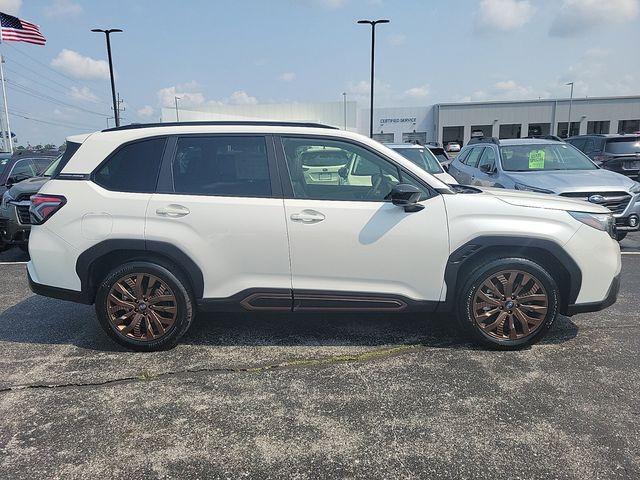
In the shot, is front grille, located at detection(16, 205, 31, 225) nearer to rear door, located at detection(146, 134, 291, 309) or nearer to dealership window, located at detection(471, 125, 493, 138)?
rear door, located at detection(146, 134, 291, 309)

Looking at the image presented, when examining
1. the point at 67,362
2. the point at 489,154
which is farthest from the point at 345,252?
the point at 489,154

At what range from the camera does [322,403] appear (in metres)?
3.05

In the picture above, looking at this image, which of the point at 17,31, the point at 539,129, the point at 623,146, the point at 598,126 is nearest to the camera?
the point at 623,146

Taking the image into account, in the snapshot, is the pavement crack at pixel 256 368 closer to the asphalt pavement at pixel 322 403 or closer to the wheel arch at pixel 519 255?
the asphalt pavement at pixel 322 403

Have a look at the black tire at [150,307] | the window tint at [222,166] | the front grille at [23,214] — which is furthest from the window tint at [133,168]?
the front grille at [23,214]

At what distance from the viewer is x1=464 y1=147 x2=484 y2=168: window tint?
922 cm

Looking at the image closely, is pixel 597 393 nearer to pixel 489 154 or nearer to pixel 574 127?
pixel 489 154

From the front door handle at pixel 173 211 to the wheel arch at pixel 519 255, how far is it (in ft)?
6.89

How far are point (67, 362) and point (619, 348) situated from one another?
4.50m

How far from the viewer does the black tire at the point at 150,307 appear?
369 centimetres

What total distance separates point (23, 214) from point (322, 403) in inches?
227

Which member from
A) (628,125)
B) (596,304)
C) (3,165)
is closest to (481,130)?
(628,125)

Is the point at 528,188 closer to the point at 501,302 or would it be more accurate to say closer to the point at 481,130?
the point at 501,302

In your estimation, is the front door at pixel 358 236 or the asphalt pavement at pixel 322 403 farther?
the front door at pixel 358 236
